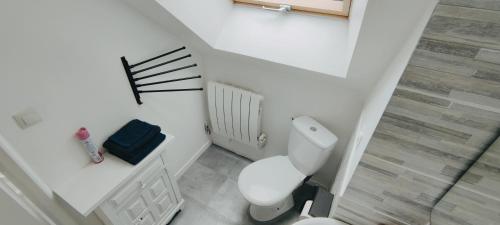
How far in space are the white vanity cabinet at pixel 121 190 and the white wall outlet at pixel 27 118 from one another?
14.4 inches

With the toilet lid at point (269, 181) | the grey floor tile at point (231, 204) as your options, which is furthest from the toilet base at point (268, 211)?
the toilet lid at point (269, 181)

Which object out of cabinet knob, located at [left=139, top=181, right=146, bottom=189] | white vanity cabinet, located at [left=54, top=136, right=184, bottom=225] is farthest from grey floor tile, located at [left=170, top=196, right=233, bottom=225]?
cabinet knob, located at [left=139, top=181, right=146, bottom=189]

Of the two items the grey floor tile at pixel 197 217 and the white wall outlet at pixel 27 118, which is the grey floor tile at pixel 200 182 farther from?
the white wall outlet at pixel 27 118

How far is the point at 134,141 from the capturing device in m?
1.31

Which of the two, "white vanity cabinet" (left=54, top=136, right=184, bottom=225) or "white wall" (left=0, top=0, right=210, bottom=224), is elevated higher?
"white wall" (left=0, top=0, right=210, bottom=224)

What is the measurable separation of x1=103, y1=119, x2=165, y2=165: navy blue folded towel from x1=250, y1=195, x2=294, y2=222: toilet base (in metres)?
0.88

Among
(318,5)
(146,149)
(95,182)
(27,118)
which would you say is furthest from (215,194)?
(318,5)

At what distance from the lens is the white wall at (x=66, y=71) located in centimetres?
94

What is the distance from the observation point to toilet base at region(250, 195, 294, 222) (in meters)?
1.74

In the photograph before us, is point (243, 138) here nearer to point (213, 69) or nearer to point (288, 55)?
point (213, 69)

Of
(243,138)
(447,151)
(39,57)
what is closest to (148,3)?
(39,57)

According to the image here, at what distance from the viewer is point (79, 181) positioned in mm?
1218

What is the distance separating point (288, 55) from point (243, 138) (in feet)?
2.95

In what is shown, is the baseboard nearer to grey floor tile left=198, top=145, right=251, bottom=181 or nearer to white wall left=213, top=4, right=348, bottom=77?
grey floor tile left=198, top=145, right=251, bottom=181
